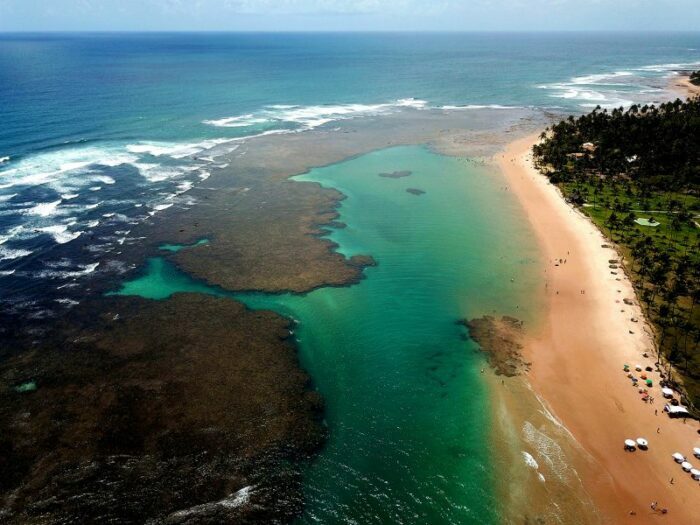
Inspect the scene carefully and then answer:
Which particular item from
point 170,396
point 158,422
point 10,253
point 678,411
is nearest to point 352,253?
point 170,396

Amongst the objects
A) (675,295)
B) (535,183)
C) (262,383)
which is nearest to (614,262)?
(675,295)

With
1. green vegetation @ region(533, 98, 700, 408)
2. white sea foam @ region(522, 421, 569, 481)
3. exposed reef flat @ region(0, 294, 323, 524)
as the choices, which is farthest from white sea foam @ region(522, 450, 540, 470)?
exposed reef flat @ region(0, 294, 323, 524)

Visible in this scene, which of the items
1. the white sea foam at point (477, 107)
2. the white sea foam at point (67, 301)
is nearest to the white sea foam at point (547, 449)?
the white sea foam at point (67, 301)

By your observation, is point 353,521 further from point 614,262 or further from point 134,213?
point 134,213

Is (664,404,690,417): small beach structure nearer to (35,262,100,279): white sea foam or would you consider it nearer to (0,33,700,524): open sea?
(0,33,700,524): open sea

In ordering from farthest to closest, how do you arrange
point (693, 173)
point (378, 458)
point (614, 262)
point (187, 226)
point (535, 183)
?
point (535, 183)
point (693, 173)
point (187, 226)
point (614, 262)
point (378, 458)
